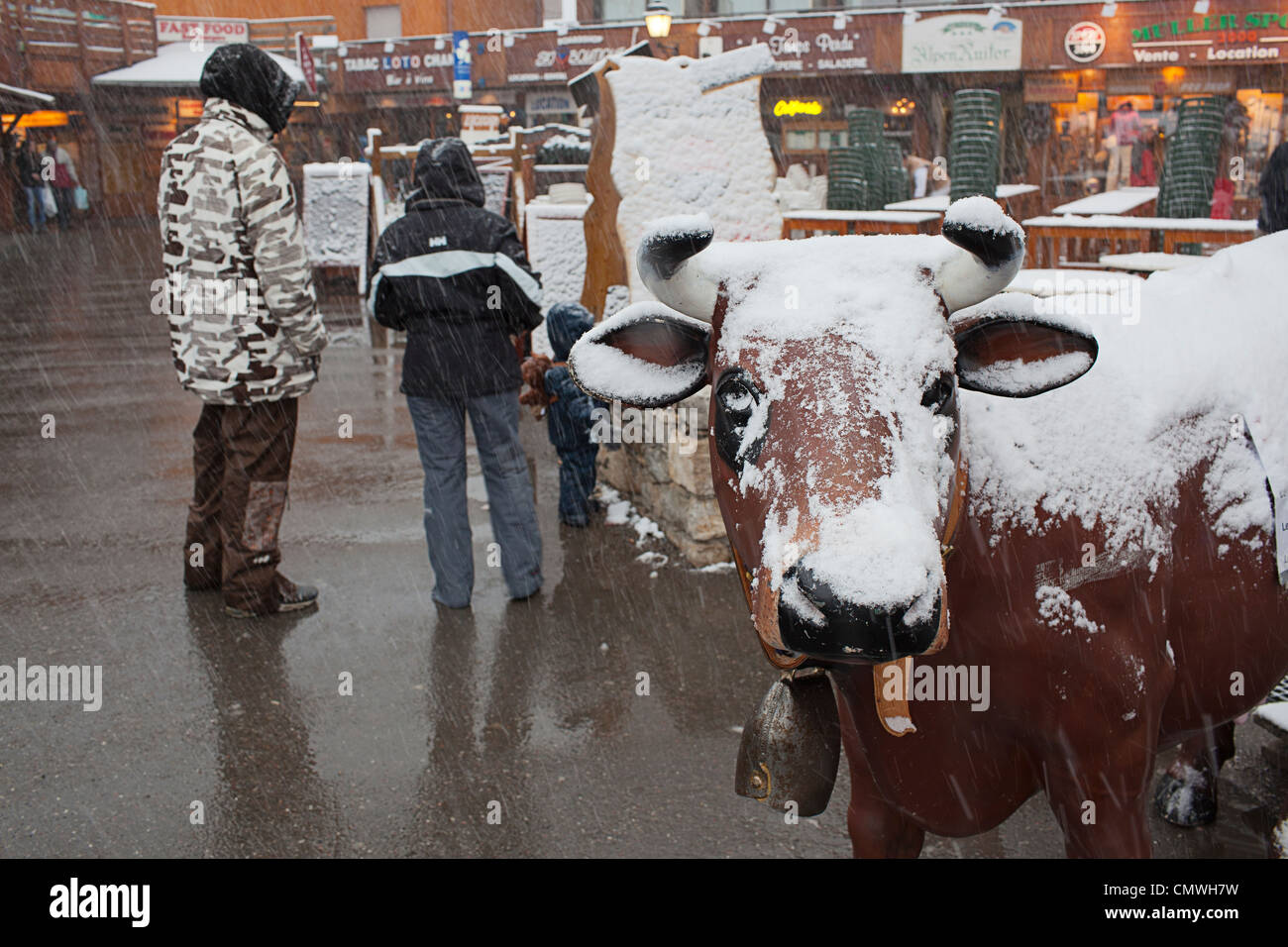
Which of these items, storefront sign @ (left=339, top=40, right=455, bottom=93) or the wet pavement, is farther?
storefront sign @ (left=339, top=40, right=455, bottom=93)

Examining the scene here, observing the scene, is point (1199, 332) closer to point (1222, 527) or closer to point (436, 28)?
point (1222, 527)

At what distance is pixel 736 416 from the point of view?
1.87 meters

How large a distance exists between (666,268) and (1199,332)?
1.38 meters

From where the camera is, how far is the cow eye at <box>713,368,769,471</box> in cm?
183

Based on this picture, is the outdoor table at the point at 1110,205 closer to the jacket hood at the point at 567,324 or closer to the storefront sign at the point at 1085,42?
the jacket hood at the point at 567,324

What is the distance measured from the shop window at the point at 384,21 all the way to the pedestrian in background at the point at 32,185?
38.5 feet

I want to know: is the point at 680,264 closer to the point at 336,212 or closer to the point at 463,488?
the point at 463,488

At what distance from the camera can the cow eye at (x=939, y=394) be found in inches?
71.5

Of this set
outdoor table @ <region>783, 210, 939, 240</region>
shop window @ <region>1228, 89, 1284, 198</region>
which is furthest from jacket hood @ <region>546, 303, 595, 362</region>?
shop window @ <region>1228, 89, 1284, 198</region>

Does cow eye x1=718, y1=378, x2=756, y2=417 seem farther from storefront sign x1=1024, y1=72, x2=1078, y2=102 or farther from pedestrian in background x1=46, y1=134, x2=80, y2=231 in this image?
pedestrian in background x1=46, y1=134, x2=80, y2=231

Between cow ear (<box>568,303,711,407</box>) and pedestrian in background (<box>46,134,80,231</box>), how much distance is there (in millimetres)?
29181

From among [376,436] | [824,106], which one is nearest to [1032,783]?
[376,436]

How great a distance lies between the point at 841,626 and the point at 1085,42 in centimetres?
2441
